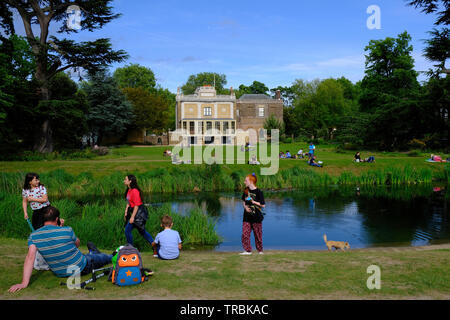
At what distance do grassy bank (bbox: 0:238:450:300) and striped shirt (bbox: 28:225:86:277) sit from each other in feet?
0.70

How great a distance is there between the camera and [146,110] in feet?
189

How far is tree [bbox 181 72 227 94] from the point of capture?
293ft

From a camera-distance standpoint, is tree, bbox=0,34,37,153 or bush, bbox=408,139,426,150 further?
bush, bbox=408,139,426,150

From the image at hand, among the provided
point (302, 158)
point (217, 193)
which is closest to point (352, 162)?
point (302, 158)

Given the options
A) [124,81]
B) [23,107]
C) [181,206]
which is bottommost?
[181,206]

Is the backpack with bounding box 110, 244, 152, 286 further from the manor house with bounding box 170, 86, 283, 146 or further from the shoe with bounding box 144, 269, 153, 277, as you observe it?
the manor house with bounding box 170, 86, 283, 146

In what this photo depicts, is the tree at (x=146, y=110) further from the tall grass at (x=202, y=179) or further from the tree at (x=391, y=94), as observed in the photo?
the tall grass at (x=202, y=179)

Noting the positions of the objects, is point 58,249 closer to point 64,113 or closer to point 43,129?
point 64,113

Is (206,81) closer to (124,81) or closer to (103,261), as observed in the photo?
(124,81)

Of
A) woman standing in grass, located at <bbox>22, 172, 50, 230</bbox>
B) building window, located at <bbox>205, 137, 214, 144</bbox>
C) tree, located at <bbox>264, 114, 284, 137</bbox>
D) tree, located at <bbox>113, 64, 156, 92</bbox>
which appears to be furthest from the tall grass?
tree, located at <bbox>113, 64, 156, 92</bbox>
